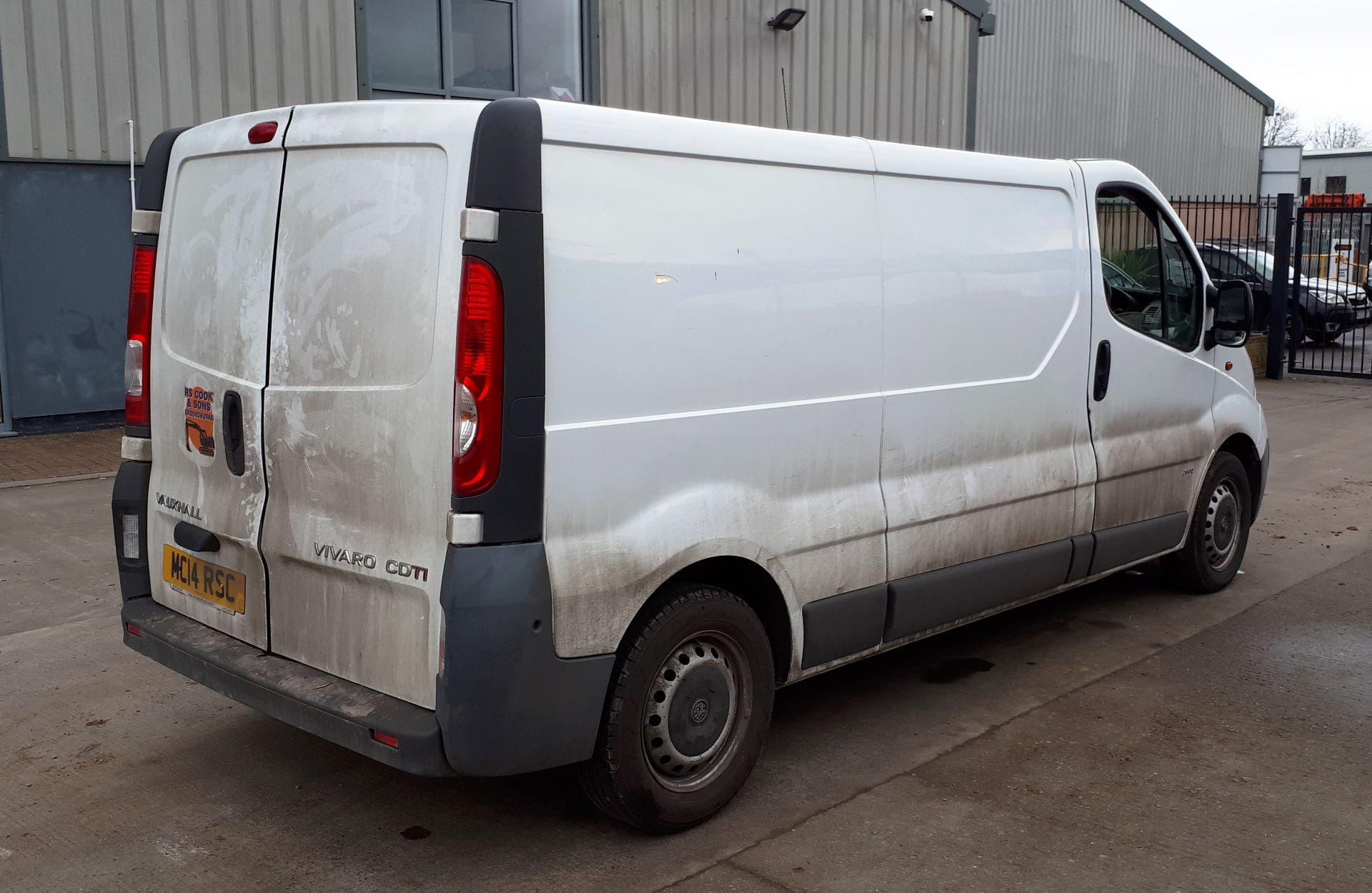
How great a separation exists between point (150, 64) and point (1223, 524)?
9.21 meters

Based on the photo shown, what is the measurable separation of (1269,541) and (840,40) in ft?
33.7

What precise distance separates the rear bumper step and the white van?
0.4 inches

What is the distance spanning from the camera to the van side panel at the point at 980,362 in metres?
4.37

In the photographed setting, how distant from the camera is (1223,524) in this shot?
636 centimetres

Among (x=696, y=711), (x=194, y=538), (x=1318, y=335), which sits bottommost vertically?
(x=696, y=711)

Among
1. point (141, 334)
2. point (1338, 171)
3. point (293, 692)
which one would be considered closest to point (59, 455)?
point (141, 334)

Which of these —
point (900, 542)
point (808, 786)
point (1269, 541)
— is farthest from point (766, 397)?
point (1269, 541)

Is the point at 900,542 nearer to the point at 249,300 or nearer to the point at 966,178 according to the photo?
the point at 966,178

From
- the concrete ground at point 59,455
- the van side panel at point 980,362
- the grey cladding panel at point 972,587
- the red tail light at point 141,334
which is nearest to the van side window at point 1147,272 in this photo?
the van side panel at point 980,362

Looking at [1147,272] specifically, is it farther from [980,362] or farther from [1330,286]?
[1330,286]

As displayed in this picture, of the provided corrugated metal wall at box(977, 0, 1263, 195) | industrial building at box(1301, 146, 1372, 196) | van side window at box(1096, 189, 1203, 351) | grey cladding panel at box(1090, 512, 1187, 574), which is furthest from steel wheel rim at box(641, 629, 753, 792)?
industrial building at box(1301, 146, 1372, 196)

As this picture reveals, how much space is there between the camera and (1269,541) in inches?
300

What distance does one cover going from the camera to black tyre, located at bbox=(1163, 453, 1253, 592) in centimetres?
621

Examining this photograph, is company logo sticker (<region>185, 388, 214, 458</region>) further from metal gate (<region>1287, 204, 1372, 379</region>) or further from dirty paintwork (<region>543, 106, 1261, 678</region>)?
metal gate (<region>1287, 204, 1372, 379</region>)
